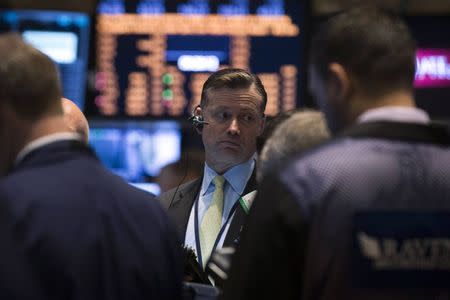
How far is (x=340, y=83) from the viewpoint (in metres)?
1.89

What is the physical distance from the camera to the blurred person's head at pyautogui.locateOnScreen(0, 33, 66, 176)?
1.84 metres

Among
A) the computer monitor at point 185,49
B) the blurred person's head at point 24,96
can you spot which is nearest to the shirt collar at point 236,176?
the blurred person's head at point 24,96

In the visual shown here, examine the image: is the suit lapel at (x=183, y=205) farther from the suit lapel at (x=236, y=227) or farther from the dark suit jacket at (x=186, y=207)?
the suit lapel at (x=236, y=227)

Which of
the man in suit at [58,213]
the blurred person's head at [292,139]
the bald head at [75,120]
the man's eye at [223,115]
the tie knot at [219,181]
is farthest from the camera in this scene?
the man's eye at [223,115]

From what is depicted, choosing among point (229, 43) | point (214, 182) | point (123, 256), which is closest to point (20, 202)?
point (123, 256)

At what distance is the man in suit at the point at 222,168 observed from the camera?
9.90ft

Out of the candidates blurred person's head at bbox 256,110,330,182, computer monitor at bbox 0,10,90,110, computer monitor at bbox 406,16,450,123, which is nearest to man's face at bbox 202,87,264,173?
blurred person's head at bbox 256,110,330,182

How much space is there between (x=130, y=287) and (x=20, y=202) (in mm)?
258

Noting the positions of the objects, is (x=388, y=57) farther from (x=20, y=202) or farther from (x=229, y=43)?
(x=229, y=43)

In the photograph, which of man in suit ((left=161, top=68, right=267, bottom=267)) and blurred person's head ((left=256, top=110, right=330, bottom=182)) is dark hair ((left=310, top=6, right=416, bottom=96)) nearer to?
blurred person's head ((left=256, top=110, right=330, bottom=182))

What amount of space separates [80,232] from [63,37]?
4.84m

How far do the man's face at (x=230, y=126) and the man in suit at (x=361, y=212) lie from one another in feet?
4.43

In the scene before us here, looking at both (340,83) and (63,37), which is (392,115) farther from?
(63,37)

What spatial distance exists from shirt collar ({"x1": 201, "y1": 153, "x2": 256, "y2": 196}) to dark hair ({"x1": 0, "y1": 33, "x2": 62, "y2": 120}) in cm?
134
